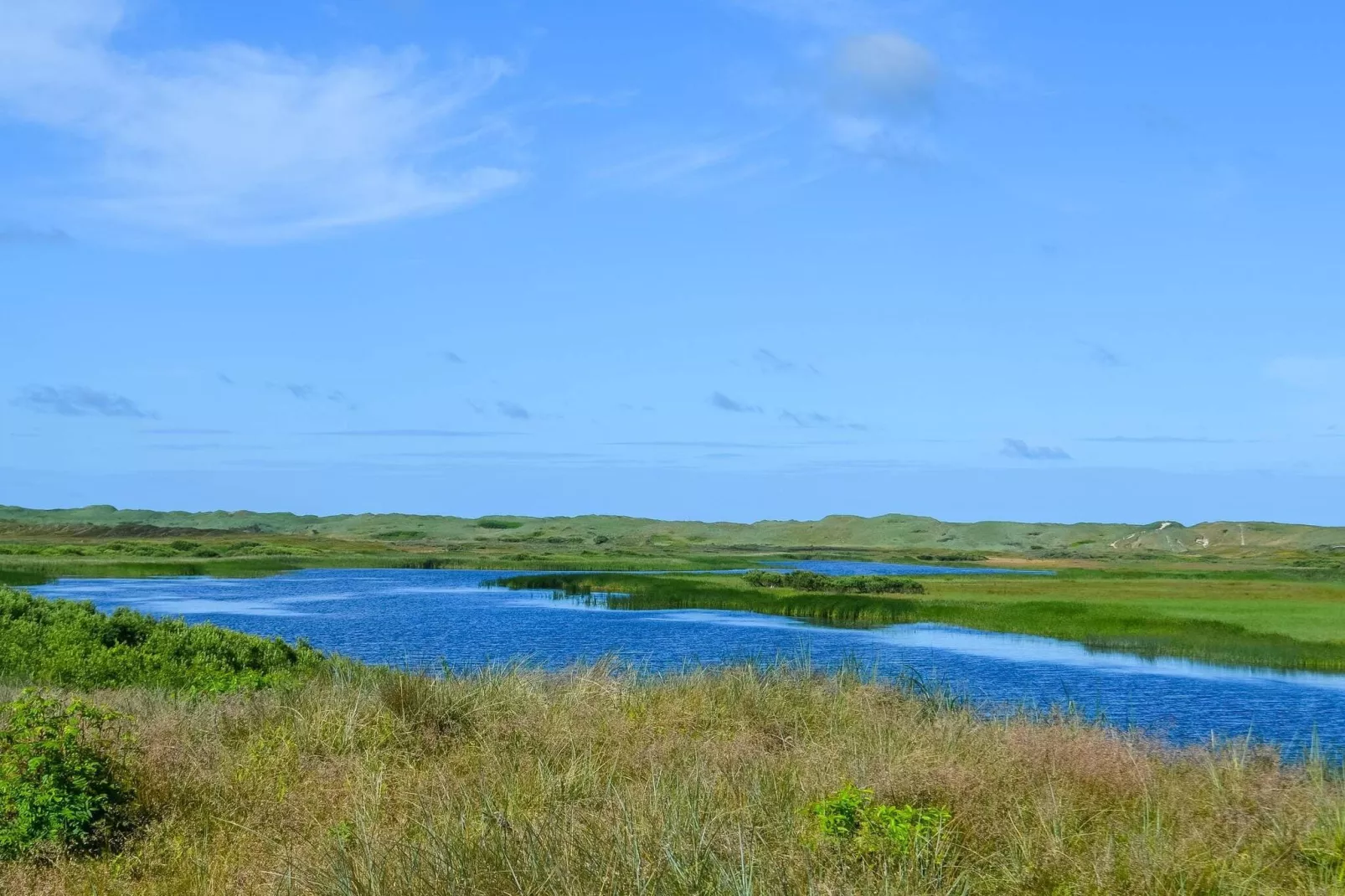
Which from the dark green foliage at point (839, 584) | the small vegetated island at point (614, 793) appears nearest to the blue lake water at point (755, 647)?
the small vegetated island at point (614, 793)

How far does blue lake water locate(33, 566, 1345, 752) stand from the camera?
24.2 metres

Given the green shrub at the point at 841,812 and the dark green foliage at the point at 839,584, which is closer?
the green shrub at the point at 841,812

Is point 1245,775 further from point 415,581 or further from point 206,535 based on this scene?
point 206,535

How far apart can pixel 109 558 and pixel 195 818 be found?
8919cm

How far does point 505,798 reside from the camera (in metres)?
9.53

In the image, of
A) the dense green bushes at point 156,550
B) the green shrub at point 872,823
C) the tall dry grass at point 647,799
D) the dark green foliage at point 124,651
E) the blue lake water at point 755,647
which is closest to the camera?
the tall dry grass at point 647,799

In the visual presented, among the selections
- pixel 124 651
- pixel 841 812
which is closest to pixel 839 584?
pixel 124 651

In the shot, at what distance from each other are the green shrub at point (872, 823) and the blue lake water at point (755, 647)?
8.16 meters

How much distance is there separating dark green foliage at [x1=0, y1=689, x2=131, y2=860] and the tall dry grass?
310 millimetres

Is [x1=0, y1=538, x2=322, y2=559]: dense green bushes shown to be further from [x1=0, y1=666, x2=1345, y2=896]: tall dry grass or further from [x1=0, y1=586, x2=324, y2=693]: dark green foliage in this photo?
[x1=0, y1=666, x2=1345, y2=896]: tall dry grass

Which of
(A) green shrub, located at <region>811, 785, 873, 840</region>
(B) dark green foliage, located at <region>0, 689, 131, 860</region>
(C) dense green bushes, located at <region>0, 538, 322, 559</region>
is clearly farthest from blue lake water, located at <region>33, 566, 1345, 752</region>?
(C) dense green bushes, located at <region>0, 538, 322, 559</region>

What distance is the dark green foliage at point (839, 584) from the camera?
59125mm

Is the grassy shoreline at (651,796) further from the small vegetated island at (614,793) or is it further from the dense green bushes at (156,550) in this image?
the dense green bushes at (156,550)

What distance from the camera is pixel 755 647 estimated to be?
117ft
